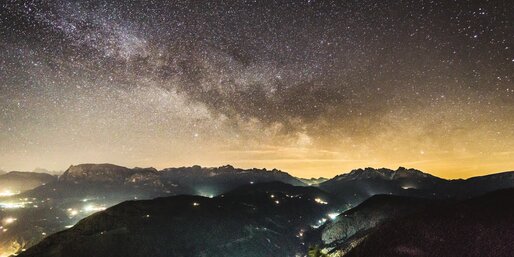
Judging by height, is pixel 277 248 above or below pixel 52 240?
below

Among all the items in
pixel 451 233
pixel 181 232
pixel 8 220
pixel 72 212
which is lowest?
pixel 72 212

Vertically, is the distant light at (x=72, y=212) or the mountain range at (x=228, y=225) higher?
the mountain range at (x=228, y=225)

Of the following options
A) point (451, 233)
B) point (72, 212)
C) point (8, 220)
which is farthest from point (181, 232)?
point (72, 212)

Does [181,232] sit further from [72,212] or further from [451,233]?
[72,212]

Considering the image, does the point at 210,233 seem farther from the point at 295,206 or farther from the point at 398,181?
the point at 398,181

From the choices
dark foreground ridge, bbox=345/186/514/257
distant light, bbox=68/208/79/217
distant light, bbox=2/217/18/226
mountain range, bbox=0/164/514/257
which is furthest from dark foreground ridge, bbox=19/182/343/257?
distant light, bbox=68/208/79/217

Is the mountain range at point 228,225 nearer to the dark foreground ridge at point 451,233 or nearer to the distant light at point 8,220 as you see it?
the dark foreground ridge at point 451,233

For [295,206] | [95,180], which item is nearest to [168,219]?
[295,206]

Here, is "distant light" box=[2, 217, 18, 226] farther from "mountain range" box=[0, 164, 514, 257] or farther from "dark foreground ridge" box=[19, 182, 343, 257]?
"dark foreground ridge" box=[19, 182, 343, 257]

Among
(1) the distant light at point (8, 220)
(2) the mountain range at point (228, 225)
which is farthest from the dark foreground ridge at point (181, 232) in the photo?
(1) the distant light at point (8, 220)

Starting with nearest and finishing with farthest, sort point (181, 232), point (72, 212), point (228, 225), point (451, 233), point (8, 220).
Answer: point (451, 233) < point (181, 232) < point (228, 225) < point (8, 220) < point (72, 212)

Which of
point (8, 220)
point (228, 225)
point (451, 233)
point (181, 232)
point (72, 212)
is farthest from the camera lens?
point (72, 212)
